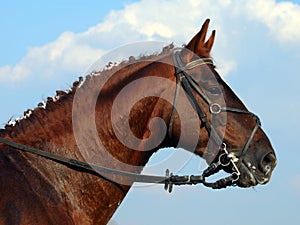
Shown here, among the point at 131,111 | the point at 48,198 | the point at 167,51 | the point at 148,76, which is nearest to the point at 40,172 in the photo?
the point at 48,198

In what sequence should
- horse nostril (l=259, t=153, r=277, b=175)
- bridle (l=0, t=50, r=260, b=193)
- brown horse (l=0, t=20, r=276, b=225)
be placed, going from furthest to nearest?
horse nostril (l=259, t=153, r=277, b=175) < bridle (l=0, t=50, r=260, b=193) < brown horse (l=0, t=20, r=276, b=225)

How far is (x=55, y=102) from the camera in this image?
905 cm

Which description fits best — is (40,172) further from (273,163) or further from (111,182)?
(273,163)

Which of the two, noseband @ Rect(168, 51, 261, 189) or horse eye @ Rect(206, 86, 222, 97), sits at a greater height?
horse eye @ Rect(206, 86, 222, 97)

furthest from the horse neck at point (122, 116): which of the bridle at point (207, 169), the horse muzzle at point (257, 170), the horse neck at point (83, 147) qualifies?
the horse muzzle at point (257, 170)

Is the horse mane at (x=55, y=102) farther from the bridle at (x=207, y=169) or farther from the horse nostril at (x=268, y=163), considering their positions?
the horse nostril at (x=268, y=163)

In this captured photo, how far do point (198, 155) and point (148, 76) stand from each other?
4.86 feet

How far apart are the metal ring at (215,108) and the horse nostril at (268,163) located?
3.32ft

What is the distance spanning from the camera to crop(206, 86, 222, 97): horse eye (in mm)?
9195

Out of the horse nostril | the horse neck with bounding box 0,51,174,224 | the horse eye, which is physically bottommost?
the horse neck with bounding box 0,51,174,224

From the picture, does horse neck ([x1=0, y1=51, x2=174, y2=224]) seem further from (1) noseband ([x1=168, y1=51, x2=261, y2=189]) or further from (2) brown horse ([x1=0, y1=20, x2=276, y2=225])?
(1) noseband ([x1=168, y1=51, x2=261, y2=189])

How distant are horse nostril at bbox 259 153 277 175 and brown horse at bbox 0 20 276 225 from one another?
0.6 inches

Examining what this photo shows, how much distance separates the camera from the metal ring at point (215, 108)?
359 inches

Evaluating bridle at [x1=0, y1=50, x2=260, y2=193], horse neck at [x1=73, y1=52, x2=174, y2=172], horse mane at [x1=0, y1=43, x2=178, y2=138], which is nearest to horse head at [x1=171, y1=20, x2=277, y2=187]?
bridle at [x1=0, y1=50, x2=260, y2=193]
